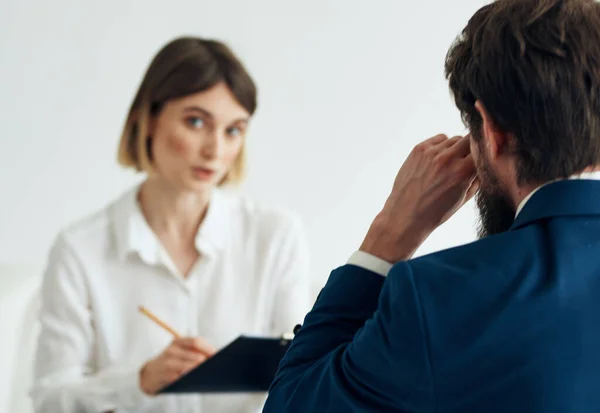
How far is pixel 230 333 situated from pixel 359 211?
0.74 metres

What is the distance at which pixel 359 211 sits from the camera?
246cm

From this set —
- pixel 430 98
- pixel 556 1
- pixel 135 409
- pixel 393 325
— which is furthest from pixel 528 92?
pixel 430 98

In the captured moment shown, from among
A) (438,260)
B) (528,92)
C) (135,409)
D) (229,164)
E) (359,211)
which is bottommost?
(135,409)

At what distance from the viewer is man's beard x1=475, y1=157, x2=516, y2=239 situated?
0.82 metres

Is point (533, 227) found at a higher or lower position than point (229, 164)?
higher

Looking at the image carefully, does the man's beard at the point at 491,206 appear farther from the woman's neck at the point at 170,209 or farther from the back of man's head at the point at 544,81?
the woman's neck at the point at 170,209

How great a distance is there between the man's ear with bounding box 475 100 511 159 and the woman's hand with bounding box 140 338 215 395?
93 cm

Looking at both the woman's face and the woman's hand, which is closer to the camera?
the woman's hand

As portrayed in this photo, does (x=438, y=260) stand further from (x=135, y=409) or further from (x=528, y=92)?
(x=135, y=409)

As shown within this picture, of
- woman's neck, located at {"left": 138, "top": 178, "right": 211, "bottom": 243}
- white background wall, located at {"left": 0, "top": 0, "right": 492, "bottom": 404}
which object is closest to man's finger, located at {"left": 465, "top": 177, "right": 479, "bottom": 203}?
woman's neck, located at {"left": 138, "top": 178, "right": 211, "bottom": 243}

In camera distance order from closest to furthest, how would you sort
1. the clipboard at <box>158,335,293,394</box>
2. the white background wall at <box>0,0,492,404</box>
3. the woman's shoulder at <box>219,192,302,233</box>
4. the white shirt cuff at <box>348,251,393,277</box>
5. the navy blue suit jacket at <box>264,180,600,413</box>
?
the navy blue suit jacket at <box>264,180,600,413</box> < the white shirt cuff at <box>348,251,393,277</box> < the clipboard at <box>158,335,293,394</box> < the woman's shoulder at <box>219,192,302,233</box> < the white background wall at <box>0,0,492,404</box>

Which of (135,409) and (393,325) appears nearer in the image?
(393,325)

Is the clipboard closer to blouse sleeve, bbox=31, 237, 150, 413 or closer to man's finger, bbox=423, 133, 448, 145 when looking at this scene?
blouse sleeve, bbox=31, 237, 150, 413

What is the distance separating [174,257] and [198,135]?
264 millimetres
